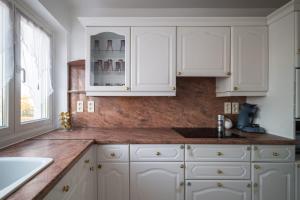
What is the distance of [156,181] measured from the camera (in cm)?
164

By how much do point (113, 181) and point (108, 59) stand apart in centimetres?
121

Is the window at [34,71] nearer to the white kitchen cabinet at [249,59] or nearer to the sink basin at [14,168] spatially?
the sink basin at [14,168]

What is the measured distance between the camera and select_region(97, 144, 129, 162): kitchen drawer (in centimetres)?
163

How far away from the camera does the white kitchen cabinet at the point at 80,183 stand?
92cm

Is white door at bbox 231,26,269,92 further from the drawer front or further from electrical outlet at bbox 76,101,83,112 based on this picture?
electrical outlet at bbox 76,101,83,112

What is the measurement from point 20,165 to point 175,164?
113 cm

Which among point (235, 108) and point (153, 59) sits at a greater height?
point (153, 59)

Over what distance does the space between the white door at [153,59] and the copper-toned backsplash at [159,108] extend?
34 centimetres

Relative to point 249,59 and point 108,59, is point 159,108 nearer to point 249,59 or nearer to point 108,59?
point 108,59

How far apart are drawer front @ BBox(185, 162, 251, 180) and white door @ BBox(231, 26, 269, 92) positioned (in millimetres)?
760

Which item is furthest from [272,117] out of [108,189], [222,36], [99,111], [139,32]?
[99,111]

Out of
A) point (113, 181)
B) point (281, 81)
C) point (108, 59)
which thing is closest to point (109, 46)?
point (108, 59)

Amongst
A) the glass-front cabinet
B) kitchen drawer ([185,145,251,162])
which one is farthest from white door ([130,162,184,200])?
the glass-front cabinet

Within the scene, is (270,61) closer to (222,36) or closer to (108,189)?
(222,36)
